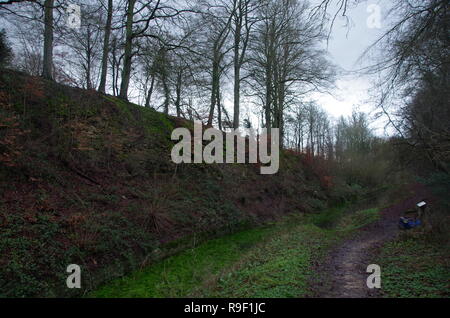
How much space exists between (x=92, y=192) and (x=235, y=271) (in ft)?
15.7

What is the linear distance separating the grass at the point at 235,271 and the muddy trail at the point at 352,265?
34cm

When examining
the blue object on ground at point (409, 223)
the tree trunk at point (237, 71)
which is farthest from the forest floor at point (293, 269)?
the tree trunk at point (237, 71)

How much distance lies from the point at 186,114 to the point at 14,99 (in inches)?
469

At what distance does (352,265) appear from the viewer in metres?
6.27

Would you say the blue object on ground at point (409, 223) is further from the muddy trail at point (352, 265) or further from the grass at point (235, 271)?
the grass at point (235, 271)

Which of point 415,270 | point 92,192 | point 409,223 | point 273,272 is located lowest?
point 273,272

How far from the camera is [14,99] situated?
807 centimetres

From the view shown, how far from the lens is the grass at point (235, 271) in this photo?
15.8 feet

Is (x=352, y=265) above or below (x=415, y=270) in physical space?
below

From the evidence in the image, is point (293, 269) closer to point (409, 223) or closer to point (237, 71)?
point (409, 223)

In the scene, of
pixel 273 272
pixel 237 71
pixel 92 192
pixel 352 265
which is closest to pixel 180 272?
pixel 273 272

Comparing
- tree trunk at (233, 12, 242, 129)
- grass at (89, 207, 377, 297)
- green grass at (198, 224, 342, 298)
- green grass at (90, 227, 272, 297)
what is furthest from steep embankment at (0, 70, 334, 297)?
tree trunk at (233, 12, 242, 129)
